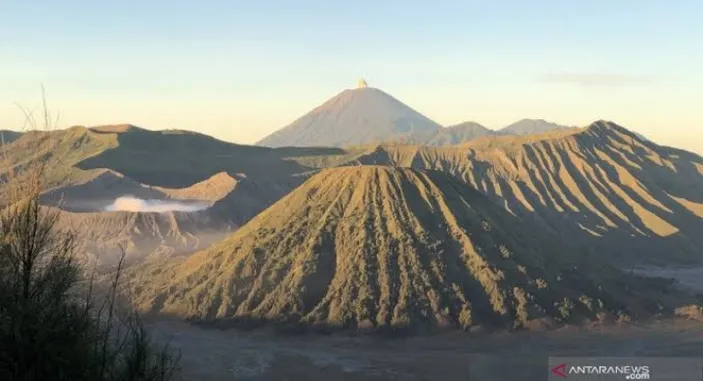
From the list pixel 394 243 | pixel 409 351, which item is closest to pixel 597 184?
pixel 394 243

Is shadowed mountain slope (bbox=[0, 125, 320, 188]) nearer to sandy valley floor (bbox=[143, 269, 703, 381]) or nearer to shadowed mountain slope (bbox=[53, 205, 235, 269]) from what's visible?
shadowed mountain slope (bbox=[53, 205, 235, 269])

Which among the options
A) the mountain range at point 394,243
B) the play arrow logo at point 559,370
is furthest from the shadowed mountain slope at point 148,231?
the play arrow logo at point 559,370

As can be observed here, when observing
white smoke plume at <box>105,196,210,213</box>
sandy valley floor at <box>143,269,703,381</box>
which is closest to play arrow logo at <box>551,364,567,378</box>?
sandy valley floor at <box>143,269,703,381</box>

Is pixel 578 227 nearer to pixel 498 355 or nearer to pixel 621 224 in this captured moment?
pixel 621 224

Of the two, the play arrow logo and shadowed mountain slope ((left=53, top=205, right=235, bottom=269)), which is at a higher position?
shadowed mountain slope ((left=53, top=205, right=235, bottom=269))

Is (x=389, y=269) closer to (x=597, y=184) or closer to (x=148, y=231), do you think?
(x=148, y=231)

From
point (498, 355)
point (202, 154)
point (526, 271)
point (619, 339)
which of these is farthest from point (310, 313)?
point (202, 154)
